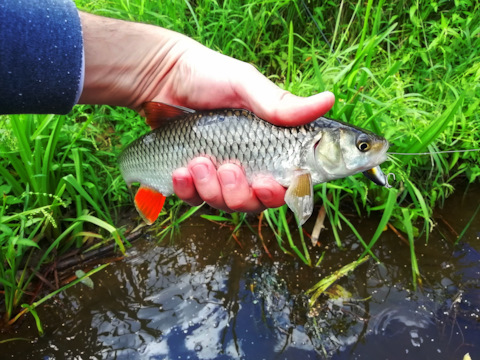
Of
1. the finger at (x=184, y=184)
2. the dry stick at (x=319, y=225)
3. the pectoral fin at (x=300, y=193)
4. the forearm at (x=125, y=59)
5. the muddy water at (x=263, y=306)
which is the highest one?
the forearm at (x=125, y=59)

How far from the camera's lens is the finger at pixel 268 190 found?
171 centimetres

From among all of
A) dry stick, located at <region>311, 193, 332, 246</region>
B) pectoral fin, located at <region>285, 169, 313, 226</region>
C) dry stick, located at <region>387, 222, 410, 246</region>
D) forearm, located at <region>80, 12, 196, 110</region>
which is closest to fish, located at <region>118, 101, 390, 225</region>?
pectoral fin, located at <region>285, 169, 313, 226</region>

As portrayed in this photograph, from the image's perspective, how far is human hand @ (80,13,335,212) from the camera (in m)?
1.70

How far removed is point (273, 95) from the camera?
169cm

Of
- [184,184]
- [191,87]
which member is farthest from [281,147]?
[191,87]

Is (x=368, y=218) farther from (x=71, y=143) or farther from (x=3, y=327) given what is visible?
(x=3, y=327)

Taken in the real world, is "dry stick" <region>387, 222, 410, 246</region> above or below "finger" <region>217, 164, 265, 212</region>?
below

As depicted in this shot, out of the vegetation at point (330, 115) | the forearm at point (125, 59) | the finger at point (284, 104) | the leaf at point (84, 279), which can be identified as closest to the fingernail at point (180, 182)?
the finger at point (284, 104)

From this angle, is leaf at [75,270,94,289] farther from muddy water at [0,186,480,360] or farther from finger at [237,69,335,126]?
finger at [237,69,335,126]

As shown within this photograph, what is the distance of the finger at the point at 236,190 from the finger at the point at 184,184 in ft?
0.56

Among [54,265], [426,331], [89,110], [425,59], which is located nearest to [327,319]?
[426,331]

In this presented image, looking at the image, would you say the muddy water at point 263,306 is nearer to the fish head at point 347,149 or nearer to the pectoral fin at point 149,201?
the pectoral fin at point 149,201

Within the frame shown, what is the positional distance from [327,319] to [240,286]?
0.64 metres

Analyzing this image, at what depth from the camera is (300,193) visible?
160 cm
